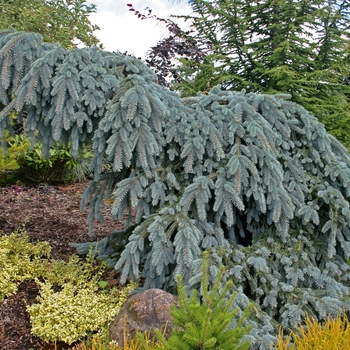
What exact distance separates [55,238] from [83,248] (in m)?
0.67

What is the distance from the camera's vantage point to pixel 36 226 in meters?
5.23

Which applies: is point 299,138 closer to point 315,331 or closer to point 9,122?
point 315,331

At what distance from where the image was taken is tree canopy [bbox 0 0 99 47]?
886 centimetres

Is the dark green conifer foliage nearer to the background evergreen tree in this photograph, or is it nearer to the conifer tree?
the background evergreen tree

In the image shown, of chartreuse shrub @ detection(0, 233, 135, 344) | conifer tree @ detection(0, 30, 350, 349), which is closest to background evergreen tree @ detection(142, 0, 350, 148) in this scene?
conifer tree @ detection(0, 30, 350, 349)

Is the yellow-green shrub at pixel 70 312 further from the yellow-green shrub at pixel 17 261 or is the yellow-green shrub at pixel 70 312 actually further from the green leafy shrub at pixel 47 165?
the green leafy shrub at pixel 47 165

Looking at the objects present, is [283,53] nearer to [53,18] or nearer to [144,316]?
[144,316]

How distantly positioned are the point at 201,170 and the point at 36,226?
2.65 meters

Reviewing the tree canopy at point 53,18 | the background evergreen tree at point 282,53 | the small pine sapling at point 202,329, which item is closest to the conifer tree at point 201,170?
the small pine sapling at point 202,329

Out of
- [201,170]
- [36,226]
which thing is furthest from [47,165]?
[201,170]

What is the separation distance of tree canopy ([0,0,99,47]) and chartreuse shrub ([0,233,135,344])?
227 inches

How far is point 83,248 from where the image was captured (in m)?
4.36

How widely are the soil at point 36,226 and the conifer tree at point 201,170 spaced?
0.80 m

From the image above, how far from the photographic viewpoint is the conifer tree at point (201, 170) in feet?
10.6
